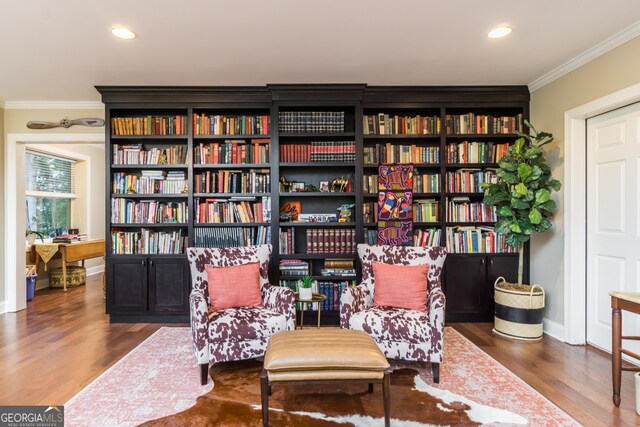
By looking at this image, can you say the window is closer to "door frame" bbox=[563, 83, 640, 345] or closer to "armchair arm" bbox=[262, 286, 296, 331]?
"armchair arm" bbox=[262, 286, 296, 331]

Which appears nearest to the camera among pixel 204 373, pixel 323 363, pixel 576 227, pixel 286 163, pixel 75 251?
pixel 323 363

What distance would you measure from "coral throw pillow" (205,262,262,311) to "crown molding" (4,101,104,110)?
2783 millimetres

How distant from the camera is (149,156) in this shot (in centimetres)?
394

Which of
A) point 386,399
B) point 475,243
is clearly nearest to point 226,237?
point 386,399

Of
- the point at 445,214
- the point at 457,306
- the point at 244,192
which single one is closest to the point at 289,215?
the point at 244,192

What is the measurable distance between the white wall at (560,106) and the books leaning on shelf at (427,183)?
3.47ft

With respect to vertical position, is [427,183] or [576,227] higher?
[427,183]

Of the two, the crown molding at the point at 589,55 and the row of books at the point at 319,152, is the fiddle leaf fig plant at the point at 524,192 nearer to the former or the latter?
the crown molding at the point at 589,55

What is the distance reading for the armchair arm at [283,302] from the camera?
266cm

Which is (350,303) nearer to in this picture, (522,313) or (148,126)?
(522,313)

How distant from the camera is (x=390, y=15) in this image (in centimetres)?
244

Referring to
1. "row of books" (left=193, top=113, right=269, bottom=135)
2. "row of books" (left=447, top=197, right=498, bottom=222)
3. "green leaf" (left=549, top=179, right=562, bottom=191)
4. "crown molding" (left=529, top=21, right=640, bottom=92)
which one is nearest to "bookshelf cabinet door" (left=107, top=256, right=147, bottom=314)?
"row of books" (left=193, top=113, right=269, bottom=135)

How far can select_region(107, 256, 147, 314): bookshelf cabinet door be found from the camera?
12.7ft

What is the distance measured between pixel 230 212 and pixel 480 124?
9.31ft
